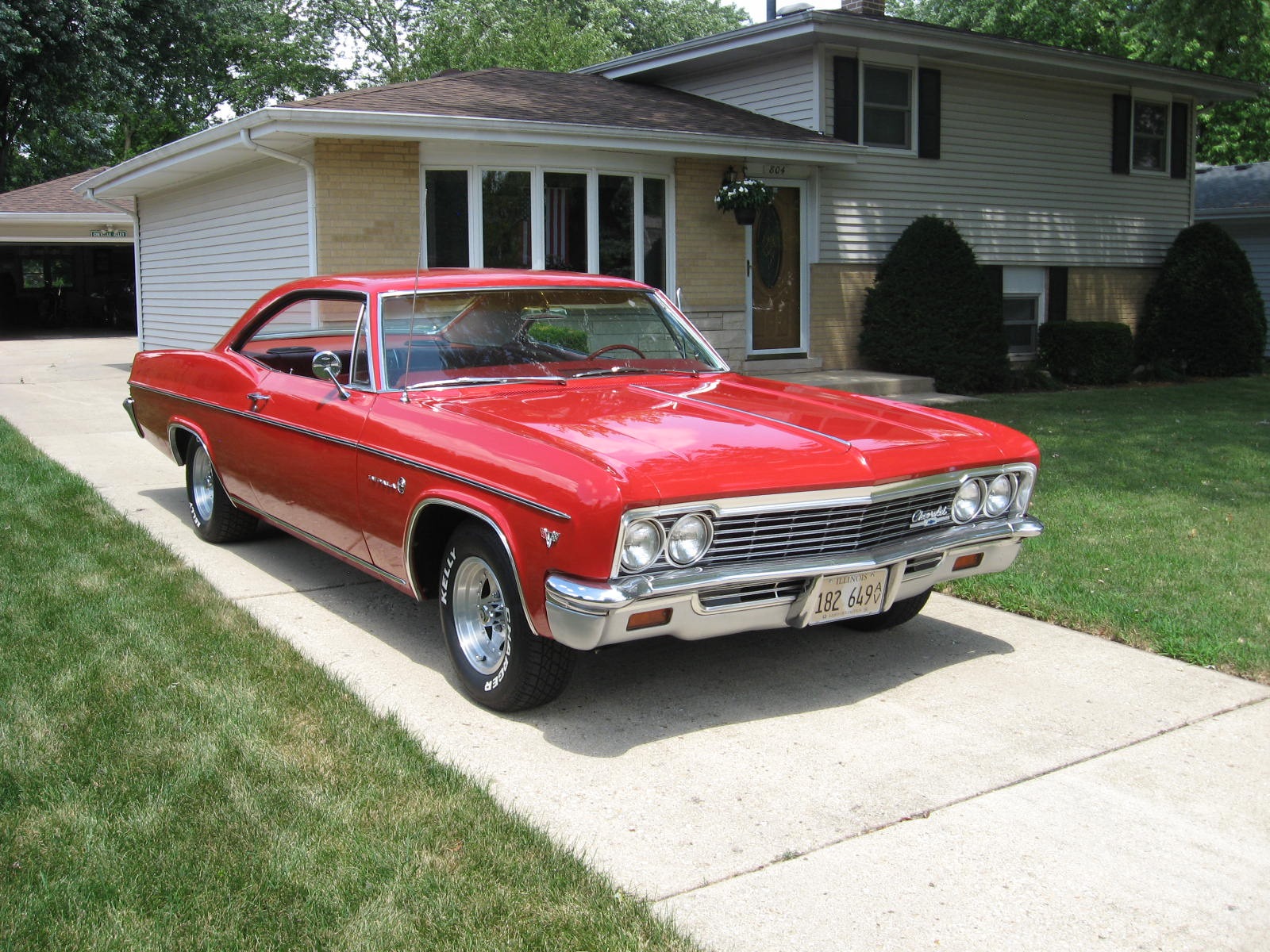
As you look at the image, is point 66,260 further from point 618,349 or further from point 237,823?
Answer: point 237,823

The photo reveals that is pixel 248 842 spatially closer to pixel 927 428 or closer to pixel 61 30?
pixel 927 428

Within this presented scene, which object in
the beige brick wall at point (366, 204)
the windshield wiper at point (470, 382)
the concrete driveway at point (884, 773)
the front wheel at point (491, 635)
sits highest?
the beige brick wall at point (366, 204)

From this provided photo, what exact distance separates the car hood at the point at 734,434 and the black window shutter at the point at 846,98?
36.4ft

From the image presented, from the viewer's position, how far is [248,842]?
10.6 ft

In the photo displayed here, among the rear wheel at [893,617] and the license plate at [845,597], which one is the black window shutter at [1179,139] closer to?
the rear wheel at [893,617]

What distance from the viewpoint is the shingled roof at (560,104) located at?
12277 mm

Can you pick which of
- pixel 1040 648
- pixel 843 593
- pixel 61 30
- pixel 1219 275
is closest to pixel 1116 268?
pixel 1219 275

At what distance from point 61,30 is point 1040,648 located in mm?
30431

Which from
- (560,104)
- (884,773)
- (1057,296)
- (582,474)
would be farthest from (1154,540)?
(1057,296)

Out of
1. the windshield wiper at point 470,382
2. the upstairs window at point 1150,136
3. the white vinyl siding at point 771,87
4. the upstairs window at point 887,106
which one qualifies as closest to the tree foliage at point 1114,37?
the upstairs window at point 1150,136

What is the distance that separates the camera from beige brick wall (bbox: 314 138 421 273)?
1211 centimetres

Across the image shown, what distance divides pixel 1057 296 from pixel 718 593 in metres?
16.0

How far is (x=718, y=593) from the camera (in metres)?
3.95

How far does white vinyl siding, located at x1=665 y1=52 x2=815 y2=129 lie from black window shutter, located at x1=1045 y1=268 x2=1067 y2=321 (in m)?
5.22
